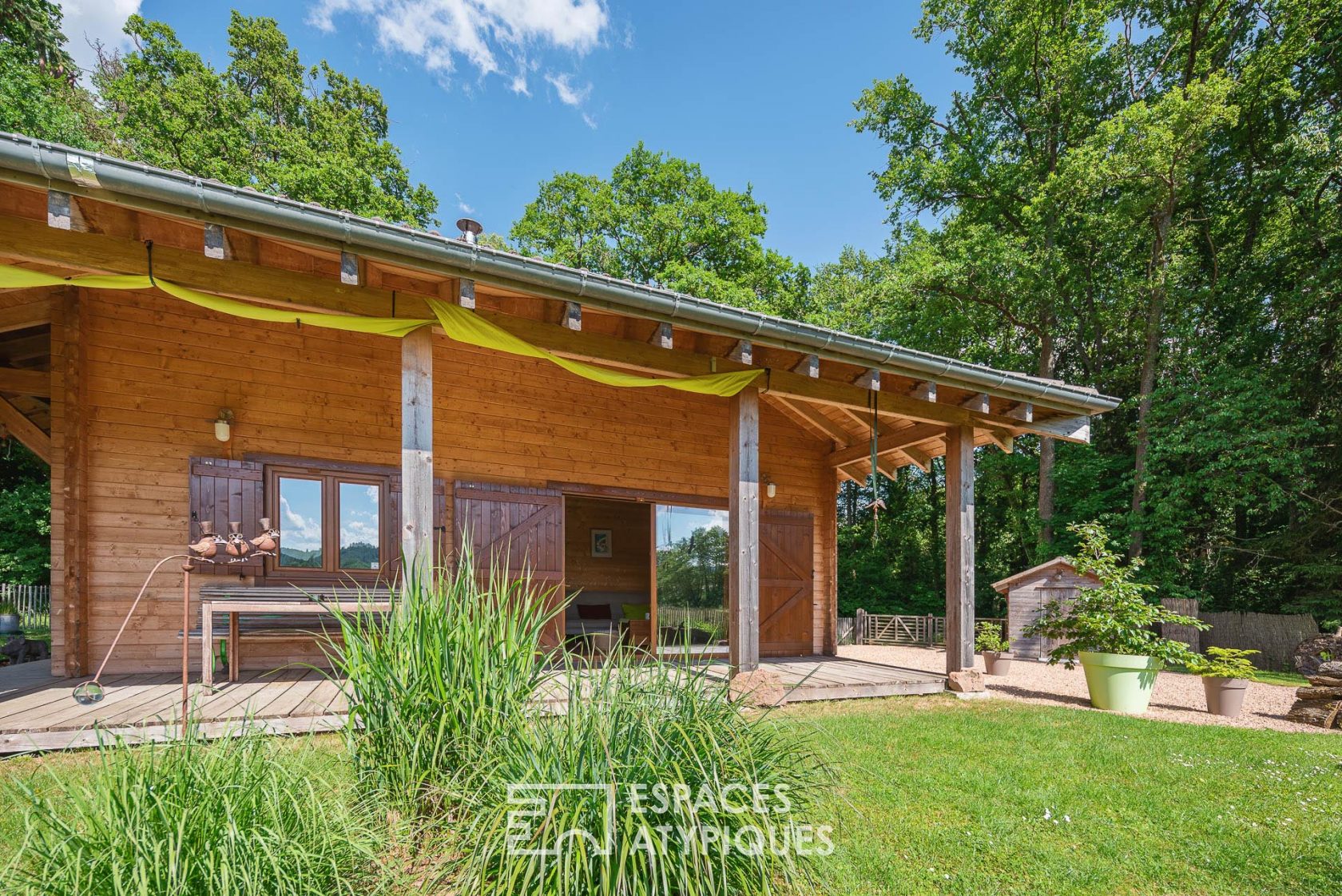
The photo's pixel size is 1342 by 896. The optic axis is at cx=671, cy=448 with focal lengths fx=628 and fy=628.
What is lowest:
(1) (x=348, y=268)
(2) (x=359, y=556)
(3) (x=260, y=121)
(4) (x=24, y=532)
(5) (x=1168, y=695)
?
(5) (x=1168, y=695)

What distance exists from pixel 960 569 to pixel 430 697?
215 inches

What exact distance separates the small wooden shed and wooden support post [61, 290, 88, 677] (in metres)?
12.2

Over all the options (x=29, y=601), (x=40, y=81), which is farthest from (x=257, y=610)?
(x=40, y=81)

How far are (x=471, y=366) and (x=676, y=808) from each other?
5.56 metres

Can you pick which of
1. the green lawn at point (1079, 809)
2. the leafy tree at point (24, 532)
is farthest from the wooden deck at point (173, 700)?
the leafy tree at point (24, 532)

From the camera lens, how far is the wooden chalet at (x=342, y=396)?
3.75 metres

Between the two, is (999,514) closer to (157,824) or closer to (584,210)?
(584,210)

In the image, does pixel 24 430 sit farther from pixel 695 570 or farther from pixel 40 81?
pixel 40 81

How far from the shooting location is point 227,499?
543 cm

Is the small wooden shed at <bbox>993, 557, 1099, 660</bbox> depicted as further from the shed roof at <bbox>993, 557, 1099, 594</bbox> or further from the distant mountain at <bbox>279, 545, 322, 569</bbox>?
the distant mountain at <bbox>279, 545, 322, 569</bbox>

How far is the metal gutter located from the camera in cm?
311

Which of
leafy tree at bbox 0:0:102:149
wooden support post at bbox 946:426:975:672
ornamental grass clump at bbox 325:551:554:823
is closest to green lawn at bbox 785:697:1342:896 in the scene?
ornamental grass clump at bbox 325:551:554:823

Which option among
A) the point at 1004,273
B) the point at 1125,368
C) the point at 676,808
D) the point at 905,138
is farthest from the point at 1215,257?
the point at 676,808

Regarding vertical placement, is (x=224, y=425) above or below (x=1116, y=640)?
above
